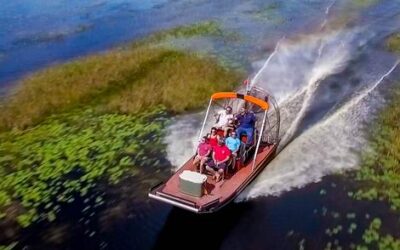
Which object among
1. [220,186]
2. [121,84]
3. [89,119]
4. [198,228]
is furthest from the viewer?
[121,84]

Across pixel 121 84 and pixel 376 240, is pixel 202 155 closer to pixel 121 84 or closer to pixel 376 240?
pixel 376 240

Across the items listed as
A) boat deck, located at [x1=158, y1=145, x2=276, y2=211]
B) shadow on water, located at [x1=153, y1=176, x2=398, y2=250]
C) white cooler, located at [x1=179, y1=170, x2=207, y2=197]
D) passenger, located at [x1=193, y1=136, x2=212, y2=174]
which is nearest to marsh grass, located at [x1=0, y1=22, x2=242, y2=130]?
A: passenger, located at [x1=193, y1=136, x2=212, y2=174]

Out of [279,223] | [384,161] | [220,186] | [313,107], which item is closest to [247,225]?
[279,223]

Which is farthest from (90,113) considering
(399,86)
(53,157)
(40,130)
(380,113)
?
(399,86)

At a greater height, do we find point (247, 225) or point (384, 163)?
point (384, 163)

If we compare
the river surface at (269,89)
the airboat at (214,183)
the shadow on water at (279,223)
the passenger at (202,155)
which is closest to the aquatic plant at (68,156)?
the river surface at (269,89)

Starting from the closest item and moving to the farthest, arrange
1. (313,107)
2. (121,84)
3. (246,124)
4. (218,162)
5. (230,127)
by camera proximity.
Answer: (218,162) → (230,127) → (246,124) → (313,107) → (121,84)

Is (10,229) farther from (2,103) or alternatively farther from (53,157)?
(2,103)
